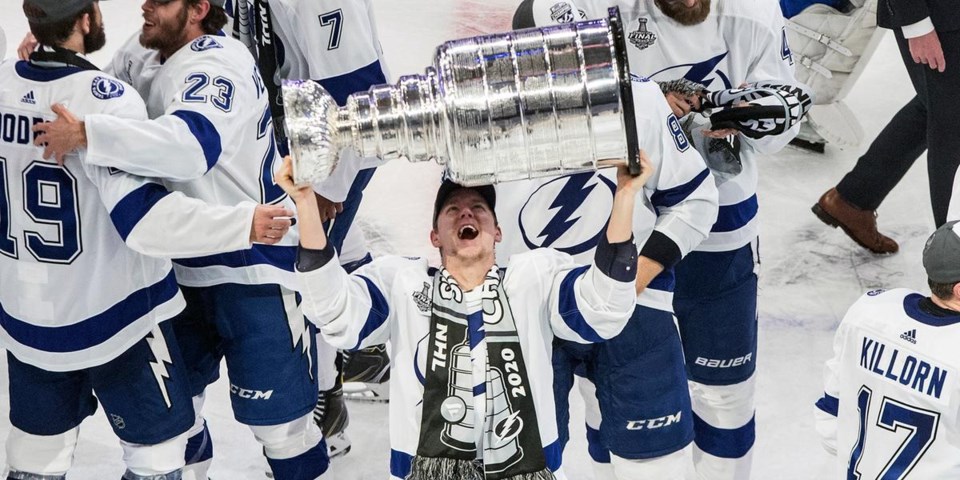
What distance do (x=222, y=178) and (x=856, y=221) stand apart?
2518 mm

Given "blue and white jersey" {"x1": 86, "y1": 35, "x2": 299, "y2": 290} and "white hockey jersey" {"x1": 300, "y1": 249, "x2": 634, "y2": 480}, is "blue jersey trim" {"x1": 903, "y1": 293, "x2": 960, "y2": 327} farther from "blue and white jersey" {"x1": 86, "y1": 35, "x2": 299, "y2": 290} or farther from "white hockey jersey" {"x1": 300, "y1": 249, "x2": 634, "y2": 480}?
"blue and white jersey" {"x1": 86, "y1": 35, "x2": 299, "y2": 290}

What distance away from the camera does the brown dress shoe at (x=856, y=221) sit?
4.71m

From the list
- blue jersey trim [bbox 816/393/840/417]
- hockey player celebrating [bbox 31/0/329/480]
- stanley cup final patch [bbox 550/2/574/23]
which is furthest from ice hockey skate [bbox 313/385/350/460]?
blue jersey trim [bbox 816/393/840/417]

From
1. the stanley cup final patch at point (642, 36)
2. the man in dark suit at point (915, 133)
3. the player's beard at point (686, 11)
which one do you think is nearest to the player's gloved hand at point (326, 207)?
the stanley cup final patch at point (642, 36)

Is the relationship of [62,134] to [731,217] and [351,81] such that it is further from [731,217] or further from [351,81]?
[731,217]

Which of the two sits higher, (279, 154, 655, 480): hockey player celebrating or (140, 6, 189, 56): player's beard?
(140, 6, 189, 56): player's beard

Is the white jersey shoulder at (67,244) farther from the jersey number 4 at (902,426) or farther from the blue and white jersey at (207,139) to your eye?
the jersey number 4 at (902,426)

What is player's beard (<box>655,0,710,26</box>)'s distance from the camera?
122 inches

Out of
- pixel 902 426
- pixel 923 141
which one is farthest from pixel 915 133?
pixel 902 426

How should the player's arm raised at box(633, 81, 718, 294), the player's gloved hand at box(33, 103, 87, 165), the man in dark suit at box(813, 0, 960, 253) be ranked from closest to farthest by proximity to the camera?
the player's gloved hand at box(33, 103, 87, 165) < the player's arm raised at box(633, 81, 718, 294) < the man in dark suit at box(813, 0, 960, 253)

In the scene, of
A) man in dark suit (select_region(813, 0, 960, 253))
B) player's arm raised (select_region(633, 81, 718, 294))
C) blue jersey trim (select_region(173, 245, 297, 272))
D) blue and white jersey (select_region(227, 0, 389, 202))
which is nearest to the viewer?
player's arm raised (select_region(633, 81, 718, 294))

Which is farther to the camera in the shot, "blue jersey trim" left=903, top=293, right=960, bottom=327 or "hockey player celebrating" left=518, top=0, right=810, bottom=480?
"hockey player celebrating" left=518, top=0, right=810, bottom=480

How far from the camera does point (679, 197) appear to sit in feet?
9.30

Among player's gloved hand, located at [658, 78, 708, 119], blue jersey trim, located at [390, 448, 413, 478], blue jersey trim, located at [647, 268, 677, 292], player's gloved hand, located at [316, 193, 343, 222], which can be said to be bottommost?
blue jersey trim, located at [390, 448, 413, 478]
